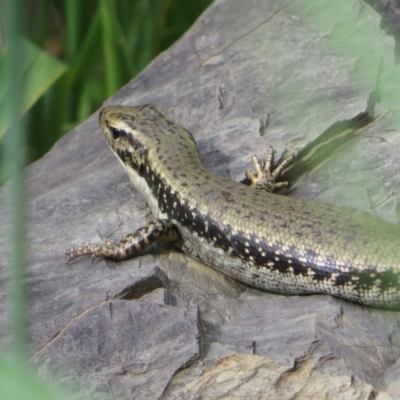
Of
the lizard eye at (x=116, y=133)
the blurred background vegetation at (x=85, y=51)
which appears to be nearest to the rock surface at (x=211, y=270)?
the lizard eye at (x=116, y=133)

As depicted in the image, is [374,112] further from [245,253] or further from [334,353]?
[334,353]

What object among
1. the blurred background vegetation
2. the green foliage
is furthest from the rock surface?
the green foliage

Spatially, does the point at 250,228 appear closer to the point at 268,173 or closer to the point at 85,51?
the point at 268,173

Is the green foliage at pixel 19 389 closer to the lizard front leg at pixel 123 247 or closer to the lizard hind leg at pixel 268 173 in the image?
the lizard front leg at pixel 123 247

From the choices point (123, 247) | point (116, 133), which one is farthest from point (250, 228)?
point (116, 133)

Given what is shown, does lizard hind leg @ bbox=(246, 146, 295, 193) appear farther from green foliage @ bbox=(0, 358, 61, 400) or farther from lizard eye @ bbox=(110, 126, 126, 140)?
green foliage @ bbox=(0, 358, 61, 400)
